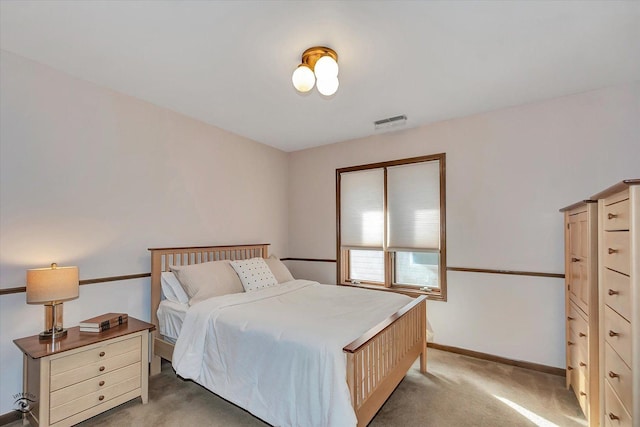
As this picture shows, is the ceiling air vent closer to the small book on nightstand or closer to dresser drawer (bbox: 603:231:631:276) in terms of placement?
dresser drawer (bbox: 603:231:631:276)

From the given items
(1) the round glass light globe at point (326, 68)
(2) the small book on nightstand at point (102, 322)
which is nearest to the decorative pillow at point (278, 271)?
(2) the small book on nightstand at point (102, 322)

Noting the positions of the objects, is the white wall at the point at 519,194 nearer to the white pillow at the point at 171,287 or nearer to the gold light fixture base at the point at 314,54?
the gold light fixture base at the point at 314,54

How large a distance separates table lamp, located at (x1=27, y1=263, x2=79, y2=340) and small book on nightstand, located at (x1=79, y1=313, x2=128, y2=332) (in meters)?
0.13

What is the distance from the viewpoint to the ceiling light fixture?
201cm

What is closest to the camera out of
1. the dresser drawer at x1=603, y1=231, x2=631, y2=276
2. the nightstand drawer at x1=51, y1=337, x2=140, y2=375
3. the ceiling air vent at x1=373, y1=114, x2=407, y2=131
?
the dresser drawer at x1=603, y1=231, x2=631, y2=276

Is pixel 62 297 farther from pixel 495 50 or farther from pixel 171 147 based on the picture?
pixel 495 50

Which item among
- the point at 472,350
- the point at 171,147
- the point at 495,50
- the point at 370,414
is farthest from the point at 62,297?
the point at 472,350

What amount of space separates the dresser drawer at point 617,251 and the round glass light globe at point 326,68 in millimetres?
1792

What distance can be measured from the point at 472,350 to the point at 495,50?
113 inches

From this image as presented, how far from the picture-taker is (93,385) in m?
2.13

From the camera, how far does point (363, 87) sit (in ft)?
8.91

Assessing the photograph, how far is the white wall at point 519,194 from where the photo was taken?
2.77m

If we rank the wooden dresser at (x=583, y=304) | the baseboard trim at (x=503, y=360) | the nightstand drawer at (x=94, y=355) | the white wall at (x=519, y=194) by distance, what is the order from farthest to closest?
the baseboard trim at (x=503, y=360), the white wall at (x=519, y=194), the nightstand drawer at (x=94, y=355), the wooden dresser at (x=583, y=304)

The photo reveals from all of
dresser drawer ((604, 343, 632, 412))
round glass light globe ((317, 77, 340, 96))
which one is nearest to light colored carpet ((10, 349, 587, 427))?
dresser drawer ((604, 343, 632, 412))
